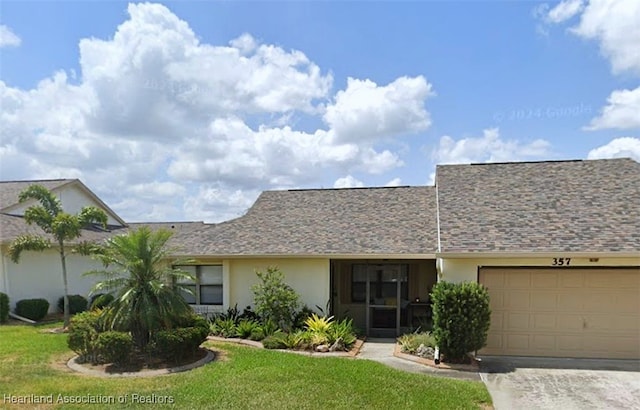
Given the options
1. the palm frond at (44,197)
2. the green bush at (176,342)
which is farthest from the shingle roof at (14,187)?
the green bush at (176,342)

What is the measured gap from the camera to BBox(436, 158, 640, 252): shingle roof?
35.6 feet

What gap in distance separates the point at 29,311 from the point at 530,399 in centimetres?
1665

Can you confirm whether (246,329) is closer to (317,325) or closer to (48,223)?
(317,325)

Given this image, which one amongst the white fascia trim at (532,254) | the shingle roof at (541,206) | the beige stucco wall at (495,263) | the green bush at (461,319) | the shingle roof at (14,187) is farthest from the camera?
the shingle roof at (14,187)

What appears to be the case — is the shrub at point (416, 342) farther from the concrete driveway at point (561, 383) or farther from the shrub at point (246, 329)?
the shrub at point (246, 329)

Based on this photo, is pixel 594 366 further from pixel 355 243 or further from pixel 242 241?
pixel 242 241

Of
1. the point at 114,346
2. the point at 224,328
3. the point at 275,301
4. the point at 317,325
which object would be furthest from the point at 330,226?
the point at 114,346

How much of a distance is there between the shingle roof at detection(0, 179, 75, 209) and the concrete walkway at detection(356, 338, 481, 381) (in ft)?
55.8

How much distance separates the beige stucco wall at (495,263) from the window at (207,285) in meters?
7.74

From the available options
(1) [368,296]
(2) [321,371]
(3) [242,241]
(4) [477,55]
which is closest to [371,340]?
(1) [368,296]

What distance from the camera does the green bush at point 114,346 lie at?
30.1 ft

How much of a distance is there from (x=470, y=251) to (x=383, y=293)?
4461mm

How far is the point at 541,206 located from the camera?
12672mm

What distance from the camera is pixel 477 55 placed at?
12.2m
